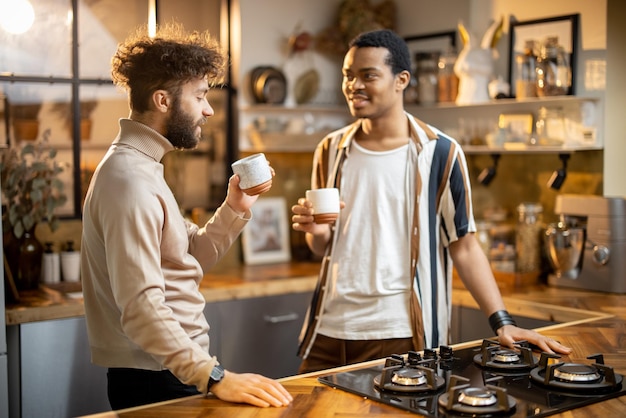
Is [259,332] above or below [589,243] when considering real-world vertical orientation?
below

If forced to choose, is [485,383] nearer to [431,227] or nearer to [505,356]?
[505,356]

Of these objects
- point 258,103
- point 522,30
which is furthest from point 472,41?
point 258,103

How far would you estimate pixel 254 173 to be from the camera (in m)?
2.23

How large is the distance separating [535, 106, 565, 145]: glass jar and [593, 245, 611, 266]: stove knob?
466mm

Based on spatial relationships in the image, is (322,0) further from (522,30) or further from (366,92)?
(366,92)

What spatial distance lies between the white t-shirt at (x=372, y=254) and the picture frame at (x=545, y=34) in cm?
120

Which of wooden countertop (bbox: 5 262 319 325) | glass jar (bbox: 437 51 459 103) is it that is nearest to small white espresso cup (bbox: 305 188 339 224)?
wooden countertop (bbox: 5 262 319 325)

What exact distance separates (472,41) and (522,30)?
0.22 meters

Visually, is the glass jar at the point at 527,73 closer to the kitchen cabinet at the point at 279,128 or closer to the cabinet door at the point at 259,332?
the kitchen cabinet at the point at 279,128

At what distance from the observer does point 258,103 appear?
4324 mm

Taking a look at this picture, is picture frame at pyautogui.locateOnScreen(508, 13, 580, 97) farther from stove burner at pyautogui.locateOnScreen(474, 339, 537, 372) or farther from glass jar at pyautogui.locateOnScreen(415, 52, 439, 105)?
stove burner at pyautogui.locateOnScreen(474, 339, 537, 372)

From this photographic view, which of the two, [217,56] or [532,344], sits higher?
[217,56]

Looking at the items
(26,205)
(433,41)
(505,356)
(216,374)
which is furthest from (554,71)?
(216,374)

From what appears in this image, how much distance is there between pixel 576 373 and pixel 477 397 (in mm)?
331
